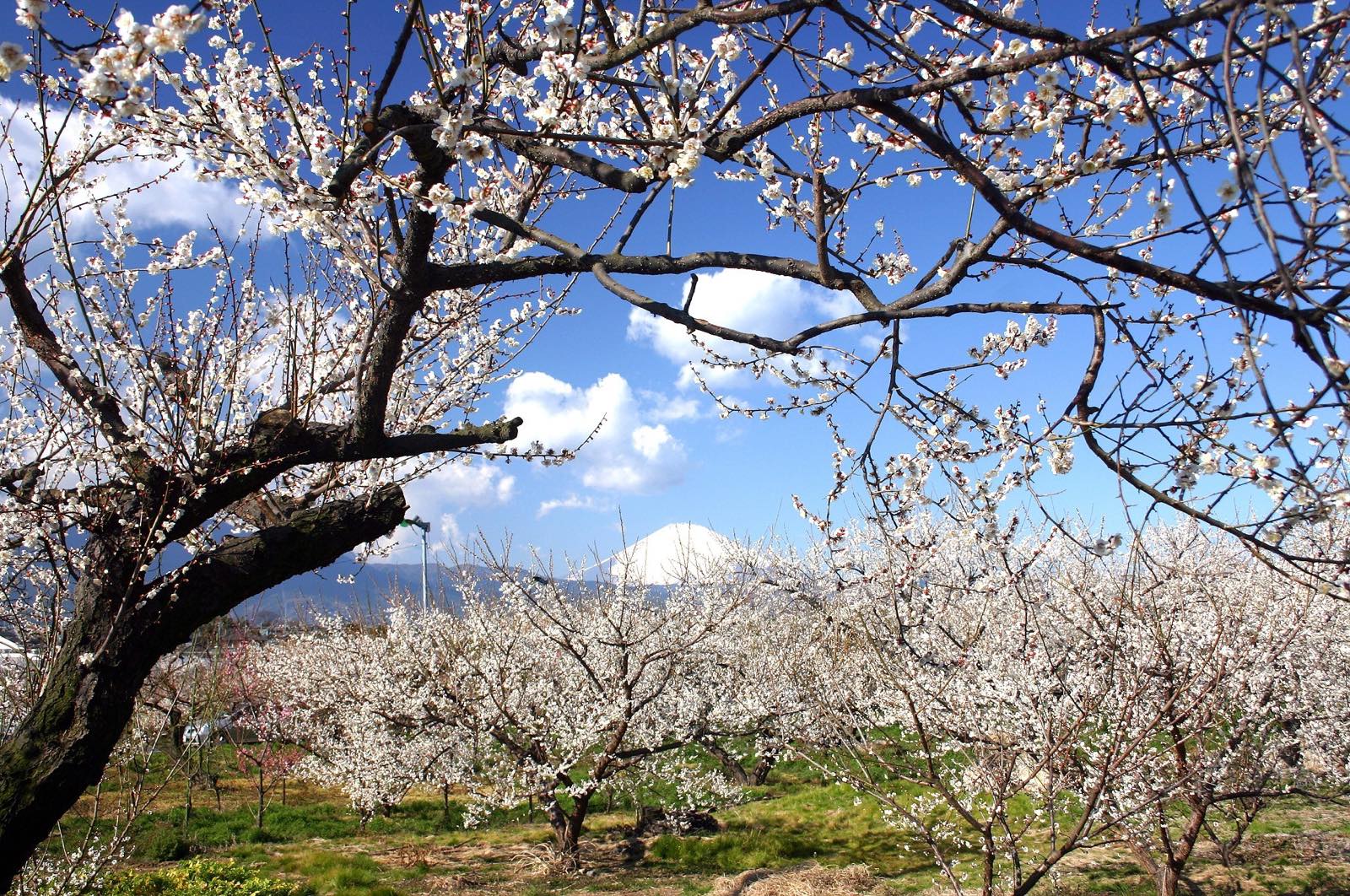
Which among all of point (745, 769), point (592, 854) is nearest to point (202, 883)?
point (592, 854)

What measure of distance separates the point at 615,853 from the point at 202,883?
423 centimetres

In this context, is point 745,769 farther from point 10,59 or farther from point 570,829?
point 10,59

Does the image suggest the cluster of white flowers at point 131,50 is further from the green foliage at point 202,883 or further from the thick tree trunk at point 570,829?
the thick tree trunk at point 570,829

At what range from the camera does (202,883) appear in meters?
6.72

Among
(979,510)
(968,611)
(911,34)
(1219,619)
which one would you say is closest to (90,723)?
(979,510)

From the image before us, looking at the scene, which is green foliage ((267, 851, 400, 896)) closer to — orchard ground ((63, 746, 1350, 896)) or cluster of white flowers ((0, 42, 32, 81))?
orchard ground ((63, 746, 1350, 896))

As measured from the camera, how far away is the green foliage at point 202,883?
639 cm

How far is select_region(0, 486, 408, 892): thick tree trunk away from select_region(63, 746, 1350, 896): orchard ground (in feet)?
15.0

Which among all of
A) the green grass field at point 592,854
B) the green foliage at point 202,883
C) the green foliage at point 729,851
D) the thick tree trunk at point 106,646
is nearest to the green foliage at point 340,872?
the green grass field at point 592,854

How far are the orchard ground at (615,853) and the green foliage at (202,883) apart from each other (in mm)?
26

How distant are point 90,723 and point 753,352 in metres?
2.94

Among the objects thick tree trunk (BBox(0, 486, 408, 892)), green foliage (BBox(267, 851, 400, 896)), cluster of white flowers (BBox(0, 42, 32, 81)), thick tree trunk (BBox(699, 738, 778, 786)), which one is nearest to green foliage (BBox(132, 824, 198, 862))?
green foliage (BBox(267, 851, 400, 896))

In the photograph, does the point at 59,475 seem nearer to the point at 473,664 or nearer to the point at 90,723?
the point at 90,723

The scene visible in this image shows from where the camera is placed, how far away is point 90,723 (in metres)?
2.90
